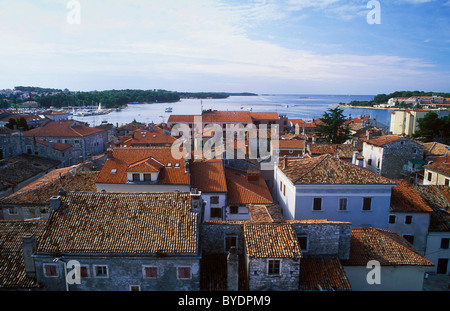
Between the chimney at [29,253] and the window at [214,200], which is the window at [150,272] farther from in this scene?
the window at [214,200]

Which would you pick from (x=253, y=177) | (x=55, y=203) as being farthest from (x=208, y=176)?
(x=55, y=203)

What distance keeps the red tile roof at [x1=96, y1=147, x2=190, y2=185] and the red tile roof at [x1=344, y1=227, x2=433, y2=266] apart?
10009mm

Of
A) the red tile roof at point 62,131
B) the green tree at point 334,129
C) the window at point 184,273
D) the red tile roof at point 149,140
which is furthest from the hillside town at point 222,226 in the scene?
the green tree at point 334,129

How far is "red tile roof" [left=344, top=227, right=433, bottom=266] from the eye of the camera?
1262cm

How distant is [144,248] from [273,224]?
4.67 m

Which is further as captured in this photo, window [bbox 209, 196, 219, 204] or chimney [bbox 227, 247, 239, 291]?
window [bbox 209, 196, 219, 204]

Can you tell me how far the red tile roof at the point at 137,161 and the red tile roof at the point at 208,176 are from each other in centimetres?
87

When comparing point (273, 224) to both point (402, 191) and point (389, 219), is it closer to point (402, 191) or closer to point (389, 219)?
point (389, 219)

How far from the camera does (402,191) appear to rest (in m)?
19.4

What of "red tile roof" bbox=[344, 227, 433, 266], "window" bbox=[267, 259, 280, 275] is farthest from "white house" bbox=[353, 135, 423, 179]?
"window" bbox=[267, 259, 280, 275]

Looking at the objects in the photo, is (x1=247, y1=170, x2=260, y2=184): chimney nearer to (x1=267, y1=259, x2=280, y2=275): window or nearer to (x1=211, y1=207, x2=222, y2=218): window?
(x1=211, y1=207, x2=222, y2=218): window

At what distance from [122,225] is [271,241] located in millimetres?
5287

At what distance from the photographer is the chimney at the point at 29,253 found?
1095cm

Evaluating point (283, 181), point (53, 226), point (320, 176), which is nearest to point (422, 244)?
point (320, 176)
